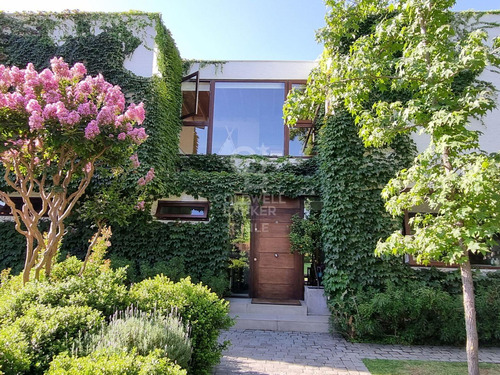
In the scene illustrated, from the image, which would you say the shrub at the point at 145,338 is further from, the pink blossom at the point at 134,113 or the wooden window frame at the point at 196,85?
the wooden window frame at the point at 196,85

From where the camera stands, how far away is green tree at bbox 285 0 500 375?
3.22 m

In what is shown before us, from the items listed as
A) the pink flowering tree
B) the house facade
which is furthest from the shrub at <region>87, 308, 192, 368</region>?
the house facade

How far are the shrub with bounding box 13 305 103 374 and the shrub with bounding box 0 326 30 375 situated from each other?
0.30 ft

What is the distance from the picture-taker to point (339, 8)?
517 cm

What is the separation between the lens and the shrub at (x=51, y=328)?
2.53 m

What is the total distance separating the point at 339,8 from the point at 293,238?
186 inches

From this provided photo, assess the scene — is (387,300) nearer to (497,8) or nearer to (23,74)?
(23,74)

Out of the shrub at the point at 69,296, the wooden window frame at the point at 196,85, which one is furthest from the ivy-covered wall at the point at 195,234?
the shrub at the point at 69,296

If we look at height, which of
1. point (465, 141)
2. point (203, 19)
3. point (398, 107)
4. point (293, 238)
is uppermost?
point (203, 19)

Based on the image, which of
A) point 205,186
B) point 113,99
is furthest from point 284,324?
point 113,99

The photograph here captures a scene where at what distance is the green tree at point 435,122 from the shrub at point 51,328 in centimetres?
329

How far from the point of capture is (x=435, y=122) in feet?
11.6

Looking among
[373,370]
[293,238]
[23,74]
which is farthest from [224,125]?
[373,370]

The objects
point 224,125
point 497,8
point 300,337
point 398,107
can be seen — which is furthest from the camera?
point 224,125
